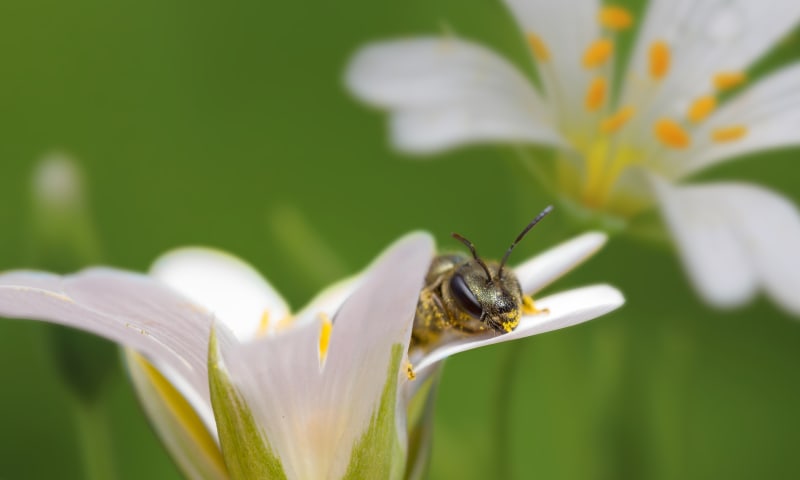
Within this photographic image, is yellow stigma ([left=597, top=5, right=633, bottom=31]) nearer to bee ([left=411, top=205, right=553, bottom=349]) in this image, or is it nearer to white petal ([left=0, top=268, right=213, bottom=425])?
bee ([left=411, top=205, right=553, bottom=349])

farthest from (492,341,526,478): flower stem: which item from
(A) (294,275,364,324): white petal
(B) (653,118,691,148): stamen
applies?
(B) (653,118,691,148): stamen

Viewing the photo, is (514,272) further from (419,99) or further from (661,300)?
(661,300)

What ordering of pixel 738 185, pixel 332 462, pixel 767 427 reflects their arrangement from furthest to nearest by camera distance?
pixel 767 427 → pixel 738 185 → pixel 332 462

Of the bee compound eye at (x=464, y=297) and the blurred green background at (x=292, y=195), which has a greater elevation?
the bee compound eye at (x=464, y=297)

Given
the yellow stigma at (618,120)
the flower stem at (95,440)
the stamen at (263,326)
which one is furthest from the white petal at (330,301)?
the yellow stigma at (618,120)

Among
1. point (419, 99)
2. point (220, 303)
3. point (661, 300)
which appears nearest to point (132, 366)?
point (220, 303)

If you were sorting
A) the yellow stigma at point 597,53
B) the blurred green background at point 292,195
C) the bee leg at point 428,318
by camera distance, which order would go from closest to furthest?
the bee leg at point 428,318
the yellow stigma at point 597,53
the blurred green background at point 292,195

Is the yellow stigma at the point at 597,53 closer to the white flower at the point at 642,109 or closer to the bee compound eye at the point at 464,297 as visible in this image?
the white flower at the point at 642,109

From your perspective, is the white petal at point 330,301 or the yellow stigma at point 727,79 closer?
the white petal at point 330,301
